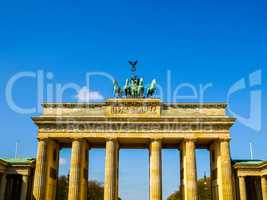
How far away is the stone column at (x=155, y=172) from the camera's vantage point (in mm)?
46566

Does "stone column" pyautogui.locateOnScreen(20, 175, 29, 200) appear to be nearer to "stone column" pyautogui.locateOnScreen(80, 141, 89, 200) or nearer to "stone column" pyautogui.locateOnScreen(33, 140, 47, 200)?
"stone column" pyautogui.locateOnScreen(33, 140, 47, 200)

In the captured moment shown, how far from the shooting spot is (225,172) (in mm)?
46875

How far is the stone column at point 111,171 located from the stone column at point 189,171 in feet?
33.4

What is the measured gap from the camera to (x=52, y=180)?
51875mm

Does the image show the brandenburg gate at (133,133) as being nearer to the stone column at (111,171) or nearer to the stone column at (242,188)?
the stone column at (111,171)

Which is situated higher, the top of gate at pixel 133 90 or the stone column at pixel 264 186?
the top of gate at pixel 133 90

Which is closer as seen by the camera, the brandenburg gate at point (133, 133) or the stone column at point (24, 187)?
the brandenburg gate at point (133, 133)

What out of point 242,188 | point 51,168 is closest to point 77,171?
point 51,168

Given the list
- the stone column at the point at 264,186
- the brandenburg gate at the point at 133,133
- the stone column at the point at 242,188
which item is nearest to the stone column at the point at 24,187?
the brandenburg gate at the point at 133,133

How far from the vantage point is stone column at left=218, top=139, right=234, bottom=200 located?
45.9 m

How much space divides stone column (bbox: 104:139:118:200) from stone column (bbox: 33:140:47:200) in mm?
8954

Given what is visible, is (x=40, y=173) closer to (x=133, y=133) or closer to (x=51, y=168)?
(x=51, y=168)

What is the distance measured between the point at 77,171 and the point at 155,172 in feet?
36.9

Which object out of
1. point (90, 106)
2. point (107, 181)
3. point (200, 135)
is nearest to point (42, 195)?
point (107, 181)
